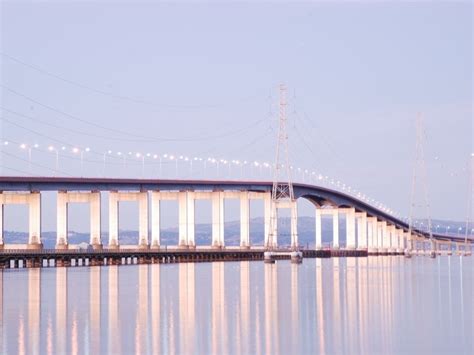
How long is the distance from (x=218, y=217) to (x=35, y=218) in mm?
30714

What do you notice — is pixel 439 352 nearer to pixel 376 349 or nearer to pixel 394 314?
pixel 376 349

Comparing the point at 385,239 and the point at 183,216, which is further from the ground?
the point at 183,216

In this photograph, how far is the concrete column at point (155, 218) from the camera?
133 metres

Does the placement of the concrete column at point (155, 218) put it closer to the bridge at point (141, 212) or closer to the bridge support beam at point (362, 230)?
the bridge at point (141, 212)

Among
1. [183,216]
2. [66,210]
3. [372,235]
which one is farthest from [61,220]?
[372,235]

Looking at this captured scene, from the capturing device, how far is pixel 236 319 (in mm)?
43938

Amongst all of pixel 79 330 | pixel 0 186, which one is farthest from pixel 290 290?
pixel 0 186

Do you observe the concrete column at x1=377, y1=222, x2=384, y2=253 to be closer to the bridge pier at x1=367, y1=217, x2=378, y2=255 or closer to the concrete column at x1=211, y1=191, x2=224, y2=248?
the bridge pier at x1=367, y1=217, x2=378, y2=255

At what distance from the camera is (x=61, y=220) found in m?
120

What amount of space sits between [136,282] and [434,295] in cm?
1987

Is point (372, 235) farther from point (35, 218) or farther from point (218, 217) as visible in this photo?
point (35, 218)

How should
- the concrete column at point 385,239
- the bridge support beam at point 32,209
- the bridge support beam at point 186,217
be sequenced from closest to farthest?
the bridge support beam at point 32,209
the bridge support beam at point 186,217
the concrete column at point 385,239

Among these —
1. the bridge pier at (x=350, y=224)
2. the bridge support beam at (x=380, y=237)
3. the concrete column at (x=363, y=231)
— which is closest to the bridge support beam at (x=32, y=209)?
the bridge pier at (x=350, y=224)

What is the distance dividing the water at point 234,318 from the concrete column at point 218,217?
219ft
